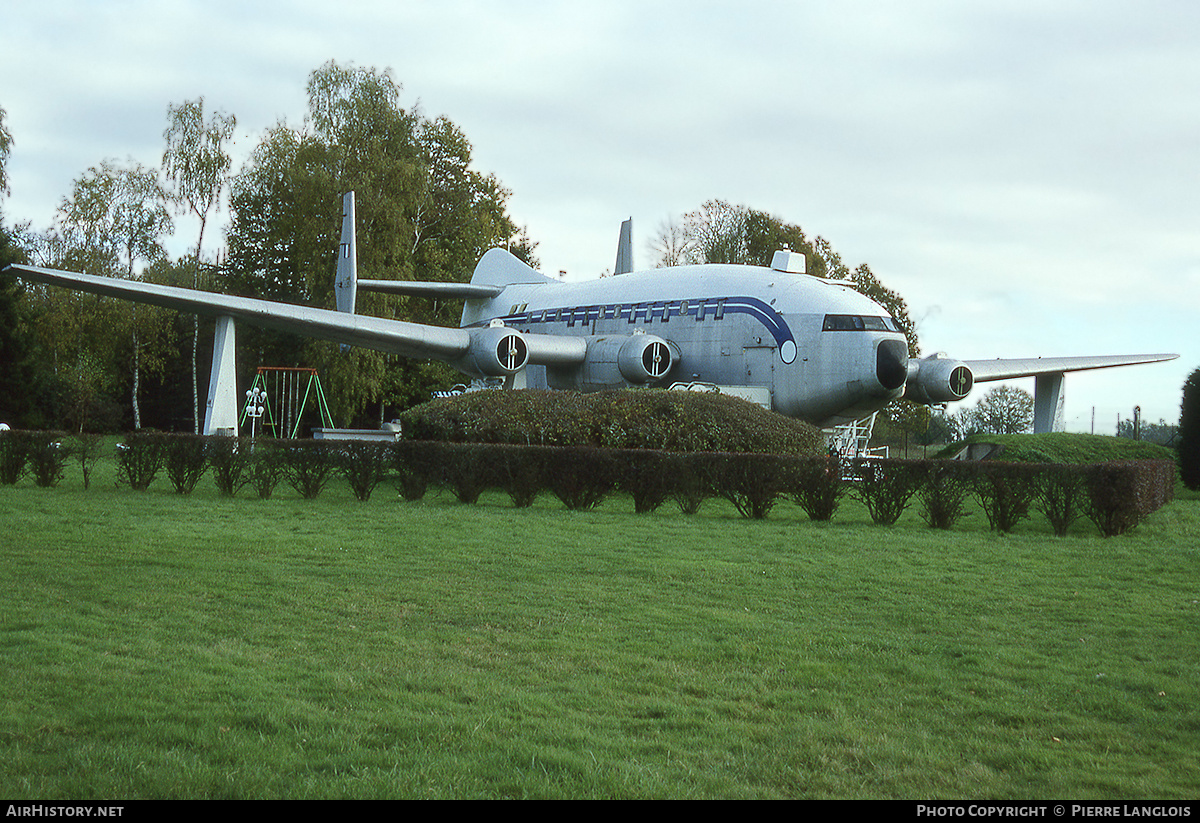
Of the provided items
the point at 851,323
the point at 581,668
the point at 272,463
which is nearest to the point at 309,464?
the point at 272,463

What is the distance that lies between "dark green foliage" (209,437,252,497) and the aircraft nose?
41.6 feet

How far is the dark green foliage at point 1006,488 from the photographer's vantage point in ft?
41.2

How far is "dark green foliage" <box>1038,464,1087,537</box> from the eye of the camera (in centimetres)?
1236

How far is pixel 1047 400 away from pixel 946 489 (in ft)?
56.3

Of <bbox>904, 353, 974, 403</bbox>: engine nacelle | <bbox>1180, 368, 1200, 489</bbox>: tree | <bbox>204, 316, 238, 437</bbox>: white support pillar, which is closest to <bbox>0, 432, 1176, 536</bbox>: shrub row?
<bbox>204, 316, 238, 437</bbox>: white support pillar

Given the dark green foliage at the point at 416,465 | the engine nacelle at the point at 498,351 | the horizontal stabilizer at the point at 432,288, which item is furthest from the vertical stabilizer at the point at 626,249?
the dark green foliage at the point at 416,465

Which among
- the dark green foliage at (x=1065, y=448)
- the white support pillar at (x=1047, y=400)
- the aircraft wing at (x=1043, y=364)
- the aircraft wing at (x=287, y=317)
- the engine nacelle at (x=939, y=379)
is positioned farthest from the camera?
the white support pillar at (x=1047, y=400)

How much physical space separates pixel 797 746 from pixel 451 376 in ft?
130

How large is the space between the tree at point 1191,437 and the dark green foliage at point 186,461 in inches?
806

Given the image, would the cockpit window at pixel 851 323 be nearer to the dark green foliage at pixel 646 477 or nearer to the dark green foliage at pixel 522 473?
the dark green foliage at pixel 646 477

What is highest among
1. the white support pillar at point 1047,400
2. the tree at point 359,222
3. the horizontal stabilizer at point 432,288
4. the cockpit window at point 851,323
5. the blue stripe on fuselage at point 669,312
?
the tree at point 359,222

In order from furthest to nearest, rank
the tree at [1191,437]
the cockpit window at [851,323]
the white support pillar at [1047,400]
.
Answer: the white support pillar at [1047,400], the tree at [1191,437], the cockpit window at [851,323]

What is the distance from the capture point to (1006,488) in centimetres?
1258

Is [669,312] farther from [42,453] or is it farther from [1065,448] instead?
[42,453]
